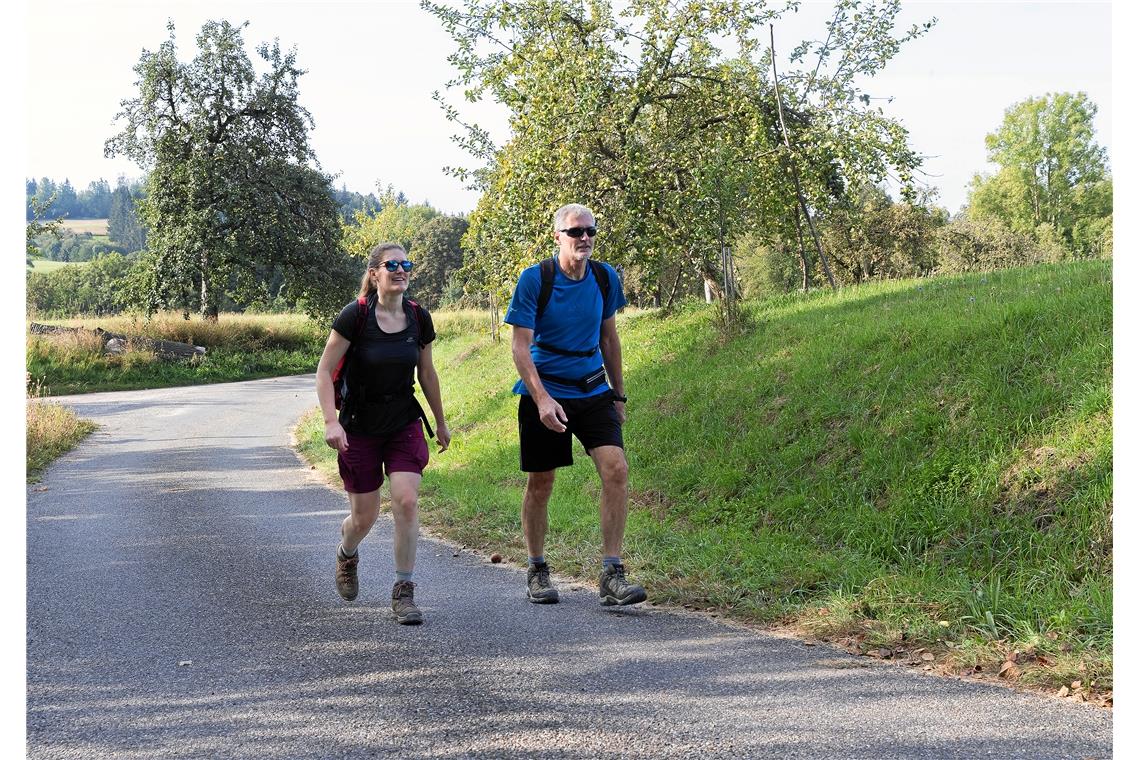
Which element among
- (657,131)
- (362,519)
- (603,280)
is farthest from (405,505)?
(657,131)

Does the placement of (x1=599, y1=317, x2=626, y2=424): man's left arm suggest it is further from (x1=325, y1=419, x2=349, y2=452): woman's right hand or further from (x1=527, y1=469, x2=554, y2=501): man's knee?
(x1=325, y1=419, x2=349, y2=452): woman's right hand

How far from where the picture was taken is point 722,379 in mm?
11297

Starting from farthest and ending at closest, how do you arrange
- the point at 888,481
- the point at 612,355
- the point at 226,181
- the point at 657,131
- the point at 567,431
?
the point at 226,181
the point at 657,131
the point at 888,481
the point at 612,355
the point at 567,431

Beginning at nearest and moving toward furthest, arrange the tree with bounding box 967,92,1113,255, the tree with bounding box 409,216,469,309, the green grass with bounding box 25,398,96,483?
the green grass with bounding box 25,398,96,483 → the tree with bounding box 967,92,1113,255 → the tree with bounding box 409,216,469,309

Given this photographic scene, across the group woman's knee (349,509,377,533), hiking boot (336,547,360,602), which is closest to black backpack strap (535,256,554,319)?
woman's knee (349,509,377,533)

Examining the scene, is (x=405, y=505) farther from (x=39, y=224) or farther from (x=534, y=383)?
(x=39, y=224)

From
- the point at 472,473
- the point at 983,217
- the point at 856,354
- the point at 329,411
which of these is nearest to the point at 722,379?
the point at 856,354

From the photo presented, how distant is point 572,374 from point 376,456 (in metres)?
1.24

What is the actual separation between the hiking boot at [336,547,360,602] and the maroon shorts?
17.4 inches

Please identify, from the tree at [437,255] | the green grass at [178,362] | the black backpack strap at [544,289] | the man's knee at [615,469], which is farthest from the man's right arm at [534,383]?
the tree at [437,255]

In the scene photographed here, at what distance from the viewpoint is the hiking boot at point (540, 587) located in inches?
249

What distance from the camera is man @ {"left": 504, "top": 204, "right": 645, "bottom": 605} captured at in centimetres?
612

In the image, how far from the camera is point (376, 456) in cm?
621

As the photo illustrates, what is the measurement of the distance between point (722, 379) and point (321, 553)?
4.90 meters
